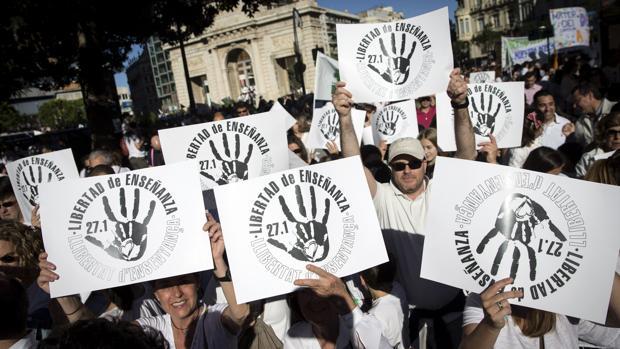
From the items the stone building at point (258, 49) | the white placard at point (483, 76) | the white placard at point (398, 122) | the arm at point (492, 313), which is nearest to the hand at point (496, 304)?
the arm at point (492, 313)

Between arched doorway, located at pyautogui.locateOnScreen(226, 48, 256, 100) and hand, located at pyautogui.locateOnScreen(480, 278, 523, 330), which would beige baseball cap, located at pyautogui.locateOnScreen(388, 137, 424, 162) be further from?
arched doorway, located at pyautogui.locateOnScreen(226, 48, 256, 100)

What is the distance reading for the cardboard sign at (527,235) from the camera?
1895 millimetres

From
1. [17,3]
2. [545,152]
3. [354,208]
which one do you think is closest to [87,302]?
[354,208]

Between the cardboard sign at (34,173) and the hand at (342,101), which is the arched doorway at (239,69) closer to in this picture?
the cardboard sign at (34,173)

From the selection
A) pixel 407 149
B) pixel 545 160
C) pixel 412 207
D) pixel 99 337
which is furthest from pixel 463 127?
pixel 99 337

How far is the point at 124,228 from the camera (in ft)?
8.18

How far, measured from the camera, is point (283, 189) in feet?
7.83

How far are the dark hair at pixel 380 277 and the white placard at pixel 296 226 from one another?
0.70ft

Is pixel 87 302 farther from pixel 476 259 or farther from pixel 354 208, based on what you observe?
pixel 476 259

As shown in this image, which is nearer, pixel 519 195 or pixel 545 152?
pixel 519 195

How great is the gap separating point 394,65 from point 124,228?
242cm

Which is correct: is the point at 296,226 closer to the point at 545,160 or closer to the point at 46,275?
the point at 46,275

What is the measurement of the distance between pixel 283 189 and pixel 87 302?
5.27ft

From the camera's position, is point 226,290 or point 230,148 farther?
point 230,148
